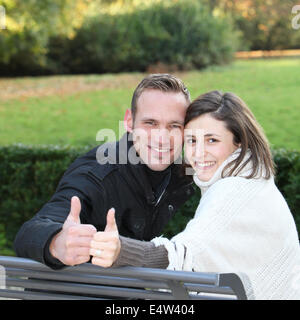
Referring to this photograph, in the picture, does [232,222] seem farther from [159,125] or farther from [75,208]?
[159,125]

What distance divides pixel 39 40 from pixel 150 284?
2068 cm

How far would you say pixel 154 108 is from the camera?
2400 millimetres

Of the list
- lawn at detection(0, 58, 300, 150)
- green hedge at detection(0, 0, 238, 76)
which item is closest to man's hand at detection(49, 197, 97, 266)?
lawn at detection(0, 58, 300, 150)

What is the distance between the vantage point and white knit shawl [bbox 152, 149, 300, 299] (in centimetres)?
187

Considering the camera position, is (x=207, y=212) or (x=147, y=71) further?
(x=147, y=71)

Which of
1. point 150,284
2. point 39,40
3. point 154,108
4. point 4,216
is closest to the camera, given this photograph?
point 150,284

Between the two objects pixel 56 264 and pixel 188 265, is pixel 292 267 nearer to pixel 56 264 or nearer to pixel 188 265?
pixel 188 265

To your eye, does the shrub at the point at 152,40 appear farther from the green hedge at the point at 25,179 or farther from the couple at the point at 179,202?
the couple at the point at 179,202

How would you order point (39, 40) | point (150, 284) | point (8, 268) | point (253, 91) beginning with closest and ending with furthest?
point (150, 284)
point (8, 268)
point (253, 91)
point (39, 40)

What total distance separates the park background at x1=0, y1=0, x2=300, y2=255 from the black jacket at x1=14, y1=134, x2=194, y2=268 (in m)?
1.91

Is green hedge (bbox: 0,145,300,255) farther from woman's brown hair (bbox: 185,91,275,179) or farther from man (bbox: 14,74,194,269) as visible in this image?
woman's brown hair (bbox: 185,91,275,179)

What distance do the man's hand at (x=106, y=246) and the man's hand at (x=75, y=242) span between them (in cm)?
3

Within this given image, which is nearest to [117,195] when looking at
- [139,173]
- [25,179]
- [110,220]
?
[139,173]
